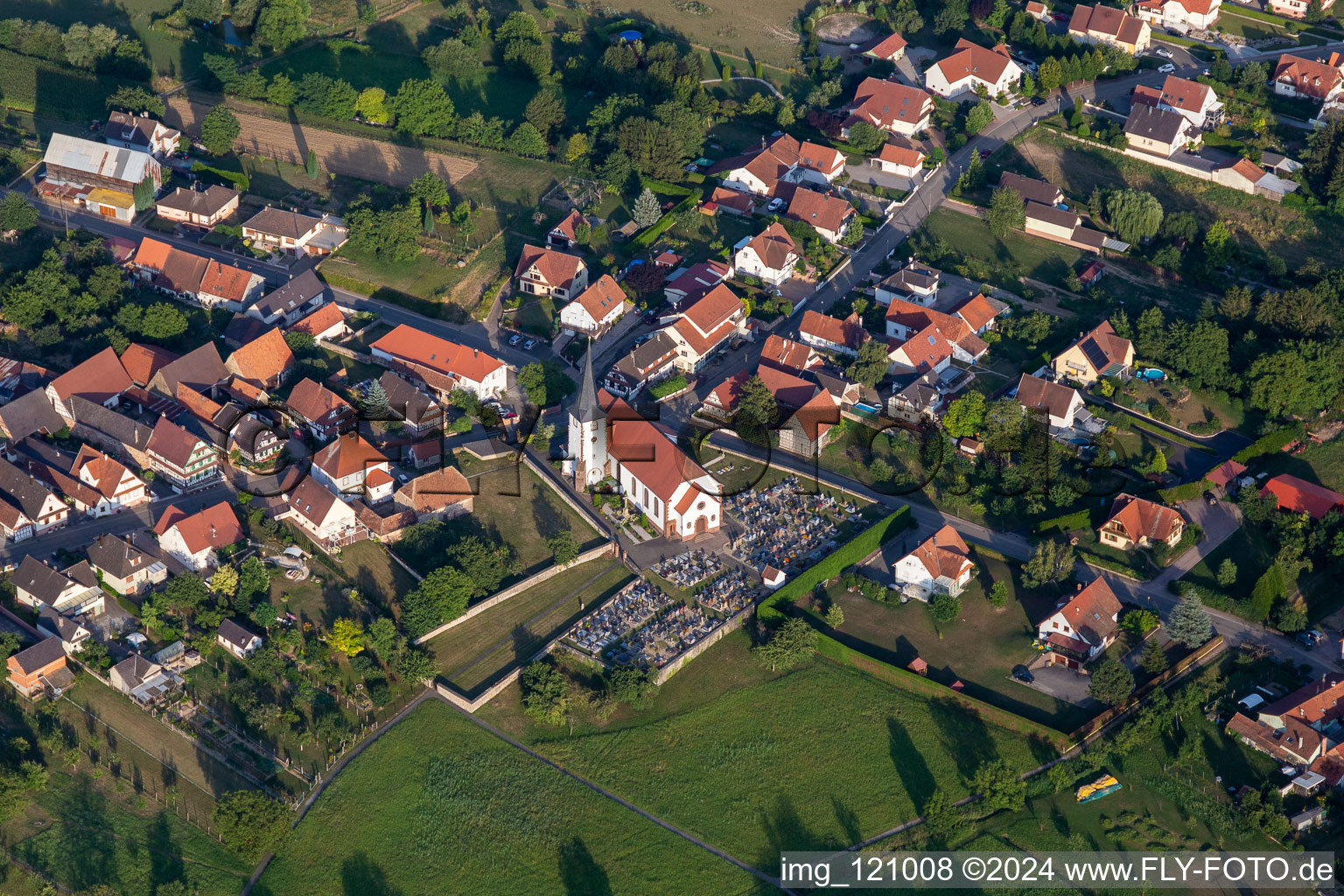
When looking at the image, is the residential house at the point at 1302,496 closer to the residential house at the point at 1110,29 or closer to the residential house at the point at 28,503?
the residential house at the point at 1110,29

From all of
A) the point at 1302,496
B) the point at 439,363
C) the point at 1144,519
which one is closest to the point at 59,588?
the point at 439,363

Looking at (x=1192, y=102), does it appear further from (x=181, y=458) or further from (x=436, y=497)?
(x=181, y=458)

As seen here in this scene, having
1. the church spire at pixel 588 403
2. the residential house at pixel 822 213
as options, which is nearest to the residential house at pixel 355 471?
the church spire at pixel 588 403

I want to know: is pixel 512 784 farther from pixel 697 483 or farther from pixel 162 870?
pixel 697 483

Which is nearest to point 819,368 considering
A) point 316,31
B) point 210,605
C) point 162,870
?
point 210,605

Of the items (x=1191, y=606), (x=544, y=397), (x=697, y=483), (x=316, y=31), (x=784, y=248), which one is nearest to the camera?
(x=1191, y=606)

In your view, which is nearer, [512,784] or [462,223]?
[512,784]
